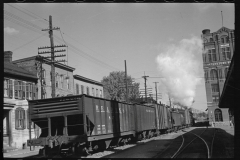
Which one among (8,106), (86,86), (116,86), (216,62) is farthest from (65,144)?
(116,86)

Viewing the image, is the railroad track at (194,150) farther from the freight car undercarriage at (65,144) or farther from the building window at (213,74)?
the building window at (213,74)

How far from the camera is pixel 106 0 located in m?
7.57

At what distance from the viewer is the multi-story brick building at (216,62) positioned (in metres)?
43.0

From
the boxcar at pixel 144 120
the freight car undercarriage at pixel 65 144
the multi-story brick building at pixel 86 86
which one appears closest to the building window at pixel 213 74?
the multi-story brick building at pixel 86 86

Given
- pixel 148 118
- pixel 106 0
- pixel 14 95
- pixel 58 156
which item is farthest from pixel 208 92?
pixel 106 0

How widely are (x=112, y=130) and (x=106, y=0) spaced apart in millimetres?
8532

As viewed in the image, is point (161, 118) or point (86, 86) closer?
point (161, 118)

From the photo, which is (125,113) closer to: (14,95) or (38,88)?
(14,95)

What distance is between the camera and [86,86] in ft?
130

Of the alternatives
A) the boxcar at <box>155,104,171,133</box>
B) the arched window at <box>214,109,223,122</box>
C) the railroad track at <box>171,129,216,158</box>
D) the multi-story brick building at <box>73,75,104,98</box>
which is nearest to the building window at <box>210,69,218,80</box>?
the arched window at <box>214,109,223,122</box>

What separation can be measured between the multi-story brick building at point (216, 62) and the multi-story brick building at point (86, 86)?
20105mm

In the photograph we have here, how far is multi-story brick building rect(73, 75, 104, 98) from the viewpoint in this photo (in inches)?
1452

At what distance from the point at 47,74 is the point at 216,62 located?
2970 cm

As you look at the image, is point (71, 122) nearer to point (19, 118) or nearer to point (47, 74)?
point (19, 118)
